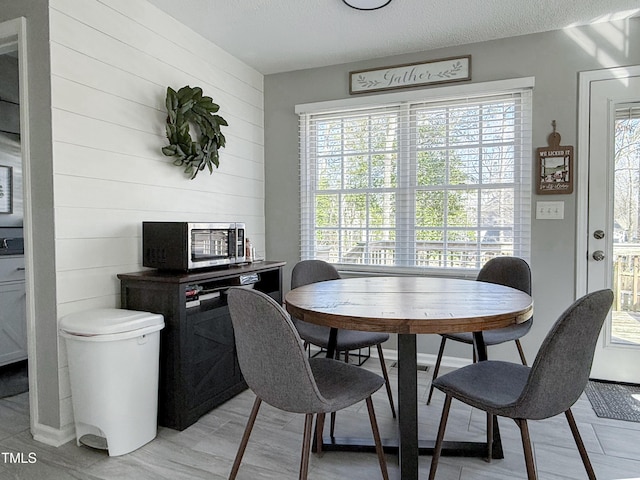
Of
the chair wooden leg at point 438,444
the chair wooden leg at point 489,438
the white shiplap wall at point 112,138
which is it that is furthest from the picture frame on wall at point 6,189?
the chair wooden leg at point 489,438

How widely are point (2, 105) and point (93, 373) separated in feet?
8.29

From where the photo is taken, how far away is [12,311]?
3166 mm

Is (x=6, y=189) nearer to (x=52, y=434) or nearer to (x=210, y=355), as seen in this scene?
(x=52, y=434)

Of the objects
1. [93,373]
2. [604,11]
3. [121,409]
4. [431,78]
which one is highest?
[604,11]

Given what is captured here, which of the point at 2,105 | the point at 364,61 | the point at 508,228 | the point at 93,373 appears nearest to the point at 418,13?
the point at 364,61

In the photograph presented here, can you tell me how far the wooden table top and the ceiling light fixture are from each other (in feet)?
5.64

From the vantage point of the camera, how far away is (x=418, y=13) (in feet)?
8.96

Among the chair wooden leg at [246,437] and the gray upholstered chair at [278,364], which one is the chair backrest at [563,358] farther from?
the chair wooden leg at [246,437]

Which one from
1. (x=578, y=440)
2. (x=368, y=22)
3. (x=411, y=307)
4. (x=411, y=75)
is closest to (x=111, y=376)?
(x=411, y=307)

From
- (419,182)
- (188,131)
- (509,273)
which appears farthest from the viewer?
(419,182)

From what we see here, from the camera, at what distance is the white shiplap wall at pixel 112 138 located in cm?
216

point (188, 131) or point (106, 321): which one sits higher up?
point (188, 131)

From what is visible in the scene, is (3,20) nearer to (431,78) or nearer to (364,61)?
(364,61)

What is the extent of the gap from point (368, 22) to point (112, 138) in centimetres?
184
